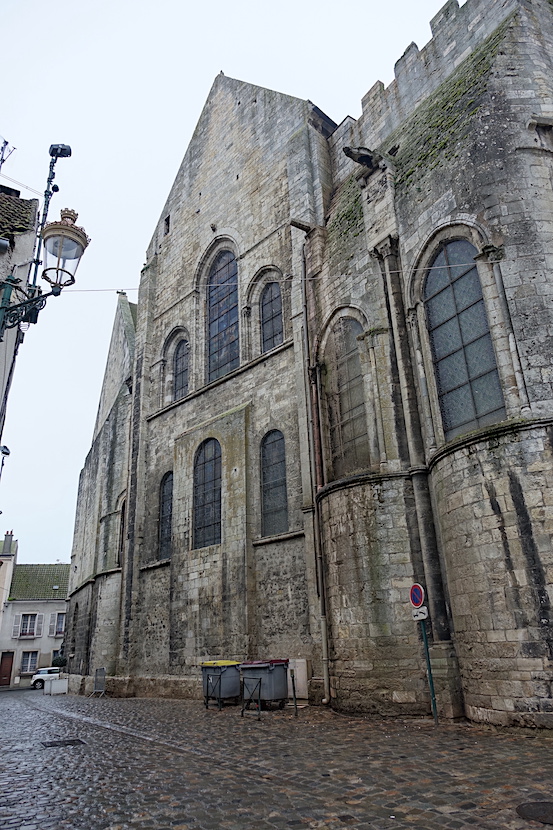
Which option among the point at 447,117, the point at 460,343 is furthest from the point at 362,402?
the point at 447,117

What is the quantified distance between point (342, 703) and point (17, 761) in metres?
4.94

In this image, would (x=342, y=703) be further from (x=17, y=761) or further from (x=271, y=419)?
(x=271, y=419)

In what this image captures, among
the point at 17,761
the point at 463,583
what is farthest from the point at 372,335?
the point at 17,761

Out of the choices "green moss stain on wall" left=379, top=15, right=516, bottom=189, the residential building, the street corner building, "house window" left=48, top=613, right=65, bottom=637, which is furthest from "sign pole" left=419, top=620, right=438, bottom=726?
"house window" left=48, top=613, right=65, bottom=637

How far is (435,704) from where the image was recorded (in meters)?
8.16

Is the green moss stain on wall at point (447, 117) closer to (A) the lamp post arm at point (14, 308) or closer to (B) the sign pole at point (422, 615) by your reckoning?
(B) the sign pole at point (422, 615)

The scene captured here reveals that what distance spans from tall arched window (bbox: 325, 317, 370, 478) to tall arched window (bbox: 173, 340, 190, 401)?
22.1 feet

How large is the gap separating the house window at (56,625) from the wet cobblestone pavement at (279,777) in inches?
1241

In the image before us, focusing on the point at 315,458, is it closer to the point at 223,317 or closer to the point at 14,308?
the point at 223,317

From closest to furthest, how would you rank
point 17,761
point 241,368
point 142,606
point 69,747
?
1. point 17,761
2. point 69,747
3. point 241,368
4. point 142,606

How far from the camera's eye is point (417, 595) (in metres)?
8.55

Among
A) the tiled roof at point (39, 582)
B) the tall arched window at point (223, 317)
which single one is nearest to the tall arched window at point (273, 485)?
the tall arched window at point (223, 317)

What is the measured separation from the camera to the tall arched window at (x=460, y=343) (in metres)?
8.88

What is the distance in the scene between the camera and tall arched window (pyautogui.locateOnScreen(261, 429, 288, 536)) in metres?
13.3
